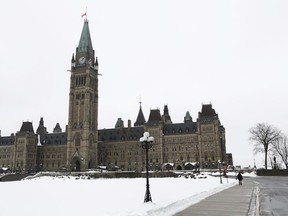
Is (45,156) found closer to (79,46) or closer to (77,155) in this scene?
(77,155)

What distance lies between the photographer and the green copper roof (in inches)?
4729

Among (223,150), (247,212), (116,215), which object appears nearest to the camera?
(116,215)

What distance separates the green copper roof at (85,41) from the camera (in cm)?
12012

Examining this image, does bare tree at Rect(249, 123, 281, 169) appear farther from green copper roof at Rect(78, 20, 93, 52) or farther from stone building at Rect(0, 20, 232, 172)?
green copper roof at Rect(78, 20, 93, 52)

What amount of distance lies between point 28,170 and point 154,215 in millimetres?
115632

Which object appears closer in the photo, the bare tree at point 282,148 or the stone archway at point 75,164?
the bare tree at point 282,148

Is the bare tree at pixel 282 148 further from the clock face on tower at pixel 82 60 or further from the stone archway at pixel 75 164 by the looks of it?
the clock face on tower at pixel 82 60

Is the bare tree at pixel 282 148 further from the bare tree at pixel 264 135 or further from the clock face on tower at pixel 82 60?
the clock face on tower at pixel 82 60

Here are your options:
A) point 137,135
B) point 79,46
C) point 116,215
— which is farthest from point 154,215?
point 79,46

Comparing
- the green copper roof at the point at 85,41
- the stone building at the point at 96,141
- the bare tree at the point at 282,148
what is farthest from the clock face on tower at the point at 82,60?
the bare tree at the point at 282,148

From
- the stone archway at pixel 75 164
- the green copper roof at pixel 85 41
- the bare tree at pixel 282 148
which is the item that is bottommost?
the stone archway at pixel 75 164

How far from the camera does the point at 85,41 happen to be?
121m

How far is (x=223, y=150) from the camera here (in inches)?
4070

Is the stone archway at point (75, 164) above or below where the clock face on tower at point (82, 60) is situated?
below
